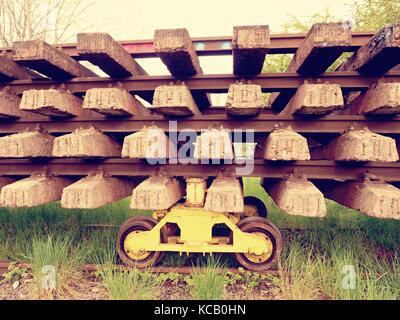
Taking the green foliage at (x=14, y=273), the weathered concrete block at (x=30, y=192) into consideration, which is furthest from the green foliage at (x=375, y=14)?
the green foliage at (x=14, y=273)

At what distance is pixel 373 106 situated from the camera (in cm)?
225

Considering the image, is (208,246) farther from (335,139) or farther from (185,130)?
(335,139)

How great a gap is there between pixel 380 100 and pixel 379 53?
391 mm

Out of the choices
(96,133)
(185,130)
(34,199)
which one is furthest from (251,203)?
(34,199)

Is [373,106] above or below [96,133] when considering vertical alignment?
above

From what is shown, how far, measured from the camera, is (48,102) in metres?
2.27

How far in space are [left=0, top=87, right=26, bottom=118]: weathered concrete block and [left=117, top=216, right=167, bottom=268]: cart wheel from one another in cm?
172

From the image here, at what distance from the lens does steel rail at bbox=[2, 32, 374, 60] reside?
2426 millimetres

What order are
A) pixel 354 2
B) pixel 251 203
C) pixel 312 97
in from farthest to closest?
pixel 354 2, pixel 251 203, pixel 312 97

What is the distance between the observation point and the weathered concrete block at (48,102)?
227cm

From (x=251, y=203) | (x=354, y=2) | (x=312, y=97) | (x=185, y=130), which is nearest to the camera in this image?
(x=312, y=97)

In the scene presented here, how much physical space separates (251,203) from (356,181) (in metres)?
1.80

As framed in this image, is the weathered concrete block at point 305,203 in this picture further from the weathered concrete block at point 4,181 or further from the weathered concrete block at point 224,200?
the weathered concrete block at point 4,181

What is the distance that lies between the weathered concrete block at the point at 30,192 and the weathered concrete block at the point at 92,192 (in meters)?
Result: 0.36
